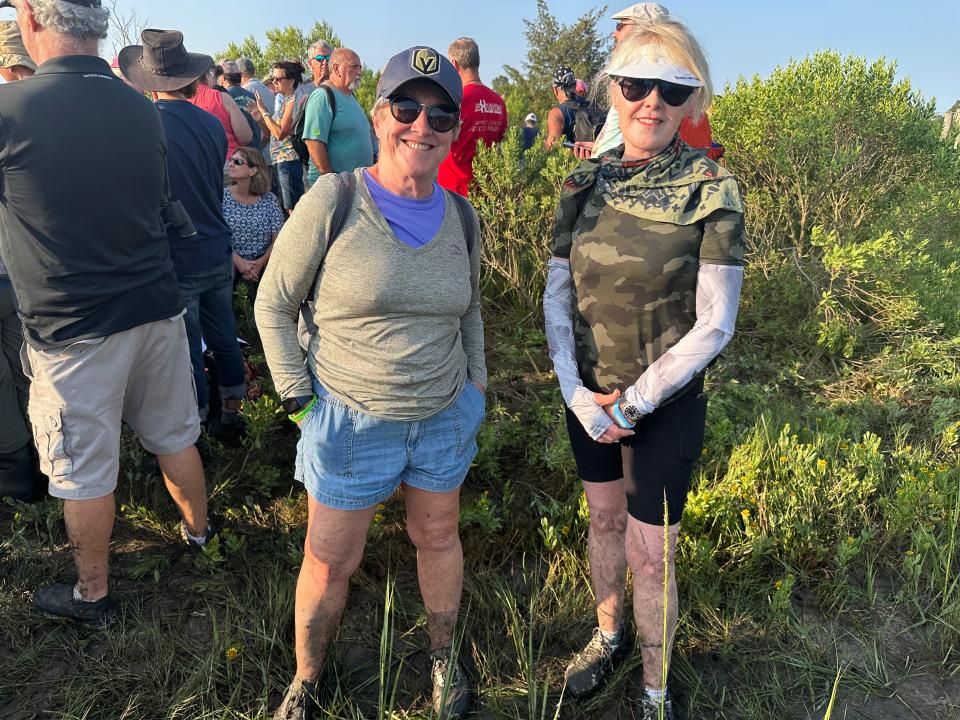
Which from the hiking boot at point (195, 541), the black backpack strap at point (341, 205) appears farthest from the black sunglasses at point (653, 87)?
the hiking boot at point (195, 541)

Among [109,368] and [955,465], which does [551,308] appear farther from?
[955,465]

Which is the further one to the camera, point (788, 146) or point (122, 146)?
point (788, 146)

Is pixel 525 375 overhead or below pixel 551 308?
below

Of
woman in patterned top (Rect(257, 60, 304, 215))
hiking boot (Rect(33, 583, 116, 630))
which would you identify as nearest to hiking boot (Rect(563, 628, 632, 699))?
hiking boot (Rect(33, 583, 116, 630))

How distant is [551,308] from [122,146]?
5.11ft

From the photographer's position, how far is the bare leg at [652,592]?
194cm

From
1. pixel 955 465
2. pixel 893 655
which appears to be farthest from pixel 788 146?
pixel 893 655

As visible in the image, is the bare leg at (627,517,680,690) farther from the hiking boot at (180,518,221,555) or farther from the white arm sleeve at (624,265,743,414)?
the hiking boot at (180,518,221,555)

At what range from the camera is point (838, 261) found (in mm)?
4309

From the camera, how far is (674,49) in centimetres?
175

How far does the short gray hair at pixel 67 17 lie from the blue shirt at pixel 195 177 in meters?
0.94

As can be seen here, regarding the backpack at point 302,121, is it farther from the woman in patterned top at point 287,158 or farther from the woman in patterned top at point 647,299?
the woman in patterned top at point 647,299

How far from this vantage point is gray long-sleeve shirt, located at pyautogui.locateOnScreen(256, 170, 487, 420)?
1.71 meters

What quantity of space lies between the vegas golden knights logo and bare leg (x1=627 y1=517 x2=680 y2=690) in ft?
4.81
